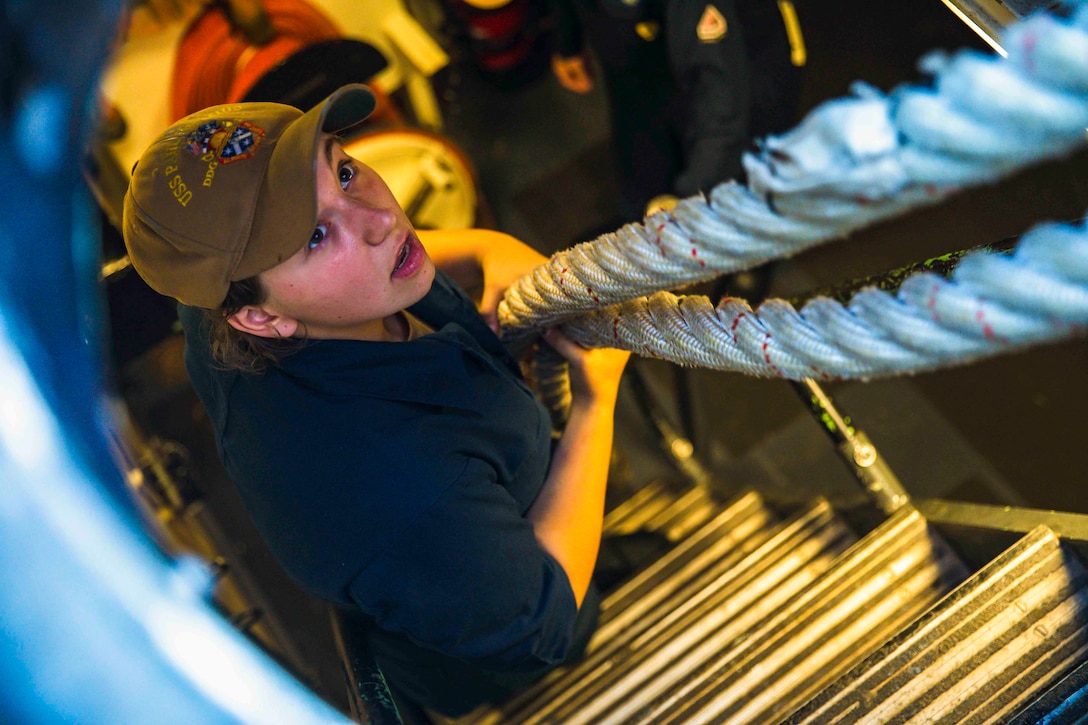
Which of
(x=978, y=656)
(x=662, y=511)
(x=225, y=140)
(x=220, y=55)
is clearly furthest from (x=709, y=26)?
(x=220, y=55)

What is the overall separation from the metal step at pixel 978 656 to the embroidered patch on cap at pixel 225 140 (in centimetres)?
129

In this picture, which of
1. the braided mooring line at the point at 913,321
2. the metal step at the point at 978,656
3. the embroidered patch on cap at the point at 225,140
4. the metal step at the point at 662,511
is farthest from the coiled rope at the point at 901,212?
the metal step at the point at 662,511

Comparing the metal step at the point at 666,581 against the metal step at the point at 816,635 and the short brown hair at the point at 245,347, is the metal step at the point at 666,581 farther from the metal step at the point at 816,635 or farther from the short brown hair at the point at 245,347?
the short brown hair at the point at 245,347

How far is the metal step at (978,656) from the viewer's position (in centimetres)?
150

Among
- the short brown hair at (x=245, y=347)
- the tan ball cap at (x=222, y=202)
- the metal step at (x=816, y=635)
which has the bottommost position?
the metal step at (x=816, y=635)

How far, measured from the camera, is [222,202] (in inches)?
49.6

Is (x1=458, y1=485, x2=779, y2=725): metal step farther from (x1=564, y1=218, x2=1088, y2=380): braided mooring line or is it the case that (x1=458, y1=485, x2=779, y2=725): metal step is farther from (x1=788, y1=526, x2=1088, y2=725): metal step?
(x1=564, y1=218, x2=1088, y2=380): braided mooring line

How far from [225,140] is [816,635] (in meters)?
1.50

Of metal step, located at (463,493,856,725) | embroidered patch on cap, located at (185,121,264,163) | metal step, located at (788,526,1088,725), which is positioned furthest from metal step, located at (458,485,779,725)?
embroidered patch on cap, located at (185,121,264,163)

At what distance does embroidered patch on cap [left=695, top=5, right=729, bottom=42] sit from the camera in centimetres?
251

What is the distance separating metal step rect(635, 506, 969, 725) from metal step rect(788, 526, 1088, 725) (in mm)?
231

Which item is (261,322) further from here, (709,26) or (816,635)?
(709,26)

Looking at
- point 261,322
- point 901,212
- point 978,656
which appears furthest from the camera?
point 978,656

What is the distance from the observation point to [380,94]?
350cm
